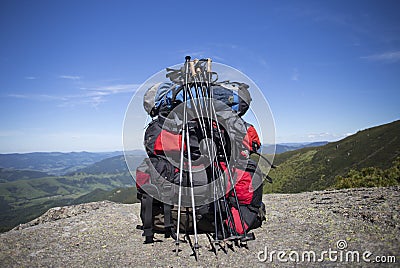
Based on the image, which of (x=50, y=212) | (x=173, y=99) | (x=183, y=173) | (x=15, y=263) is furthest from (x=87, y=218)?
(x=173, y=99)

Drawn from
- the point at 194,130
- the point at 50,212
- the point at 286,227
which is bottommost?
the point at 50,212

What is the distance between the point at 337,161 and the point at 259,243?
96.7 metres

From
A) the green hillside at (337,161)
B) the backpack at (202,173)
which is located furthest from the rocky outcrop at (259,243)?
the green hillside at (337,161)

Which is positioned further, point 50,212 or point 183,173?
point 50,212

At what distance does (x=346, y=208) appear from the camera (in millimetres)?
7812

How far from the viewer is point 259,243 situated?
237 inches

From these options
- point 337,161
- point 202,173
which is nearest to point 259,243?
point 202,173

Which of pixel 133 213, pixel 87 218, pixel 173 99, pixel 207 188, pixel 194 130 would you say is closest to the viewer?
pixel 207 188

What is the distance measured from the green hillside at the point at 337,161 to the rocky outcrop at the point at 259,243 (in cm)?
6325

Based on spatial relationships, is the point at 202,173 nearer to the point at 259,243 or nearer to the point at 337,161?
the point at 259,243

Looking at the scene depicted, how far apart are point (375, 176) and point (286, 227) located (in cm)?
1204

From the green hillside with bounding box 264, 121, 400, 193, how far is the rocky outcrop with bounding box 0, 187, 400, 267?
63.2m

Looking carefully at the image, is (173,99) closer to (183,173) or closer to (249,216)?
(183,173)

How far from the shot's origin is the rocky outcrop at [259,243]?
5.15 meters
